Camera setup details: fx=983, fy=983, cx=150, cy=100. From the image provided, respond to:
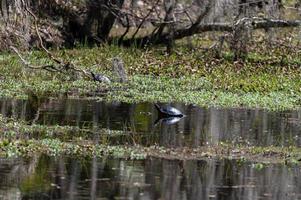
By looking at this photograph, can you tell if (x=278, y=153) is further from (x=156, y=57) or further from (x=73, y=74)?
(x=156, y=57)

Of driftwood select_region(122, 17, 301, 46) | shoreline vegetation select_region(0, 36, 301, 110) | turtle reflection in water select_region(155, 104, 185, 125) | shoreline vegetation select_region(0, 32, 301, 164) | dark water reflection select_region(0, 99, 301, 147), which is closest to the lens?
shoreline vegetation select_region(0, 32, 301, 164)

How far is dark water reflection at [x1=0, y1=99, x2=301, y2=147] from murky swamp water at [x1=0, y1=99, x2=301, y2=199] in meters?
0.02

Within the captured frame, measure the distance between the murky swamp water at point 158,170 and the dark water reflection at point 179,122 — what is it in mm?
16

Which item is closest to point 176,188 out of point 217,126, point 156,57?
point 217,126

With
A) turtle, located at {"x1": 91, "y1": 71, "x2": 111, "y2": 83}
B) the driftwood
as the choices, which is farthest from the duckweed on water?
the driftwood

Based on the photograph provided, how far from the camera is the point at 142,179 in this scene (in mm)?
11281

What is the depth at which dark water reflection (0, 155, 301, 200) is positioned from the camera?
→ 10438 millimetres

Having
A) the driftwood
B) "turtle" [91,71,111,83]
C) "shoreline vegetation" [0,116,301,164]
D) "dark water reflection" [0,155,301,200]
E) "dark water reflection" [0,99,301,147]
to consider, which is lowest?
"dark water reflection" [0,155,301,200]

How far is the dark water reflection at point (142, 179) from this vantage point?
34.2 ft

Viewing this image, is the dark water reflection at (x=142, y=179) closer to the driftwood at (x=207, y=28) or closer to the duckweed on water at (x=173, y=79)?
the duckweed on water at (x=173, y=79)

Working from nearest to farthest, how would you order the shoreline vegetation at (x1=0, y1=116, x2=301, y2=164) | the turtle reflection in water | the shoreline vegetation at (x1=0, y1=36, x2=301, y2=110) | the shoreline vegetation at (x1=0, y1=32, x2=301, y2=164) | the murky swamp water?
the murky swamp water → the shoreline vegetation at (x1=0, y1=116, x2=301, y2=164) → the shoreline vegetation at (x1=0, y1=32, x2=301, y2=164) → the turtle reflection in water → the shoreline vegetation at (x1=0, y1=36, x2=301, y2=110)

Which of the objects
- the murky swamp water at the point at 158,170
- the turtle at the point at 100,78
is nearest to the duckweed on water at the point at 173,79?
the turtle at the point at 100,78

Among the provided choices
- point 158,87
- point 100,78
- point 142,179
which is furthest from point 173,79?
point 142,179

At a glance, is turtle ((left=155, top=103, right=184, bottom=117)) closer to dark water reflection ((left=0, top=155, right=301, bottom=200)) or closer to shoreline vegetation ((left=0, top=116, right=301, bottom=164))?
shoreline vegetation ((left=0, top=116, right=301, bottom=164))
